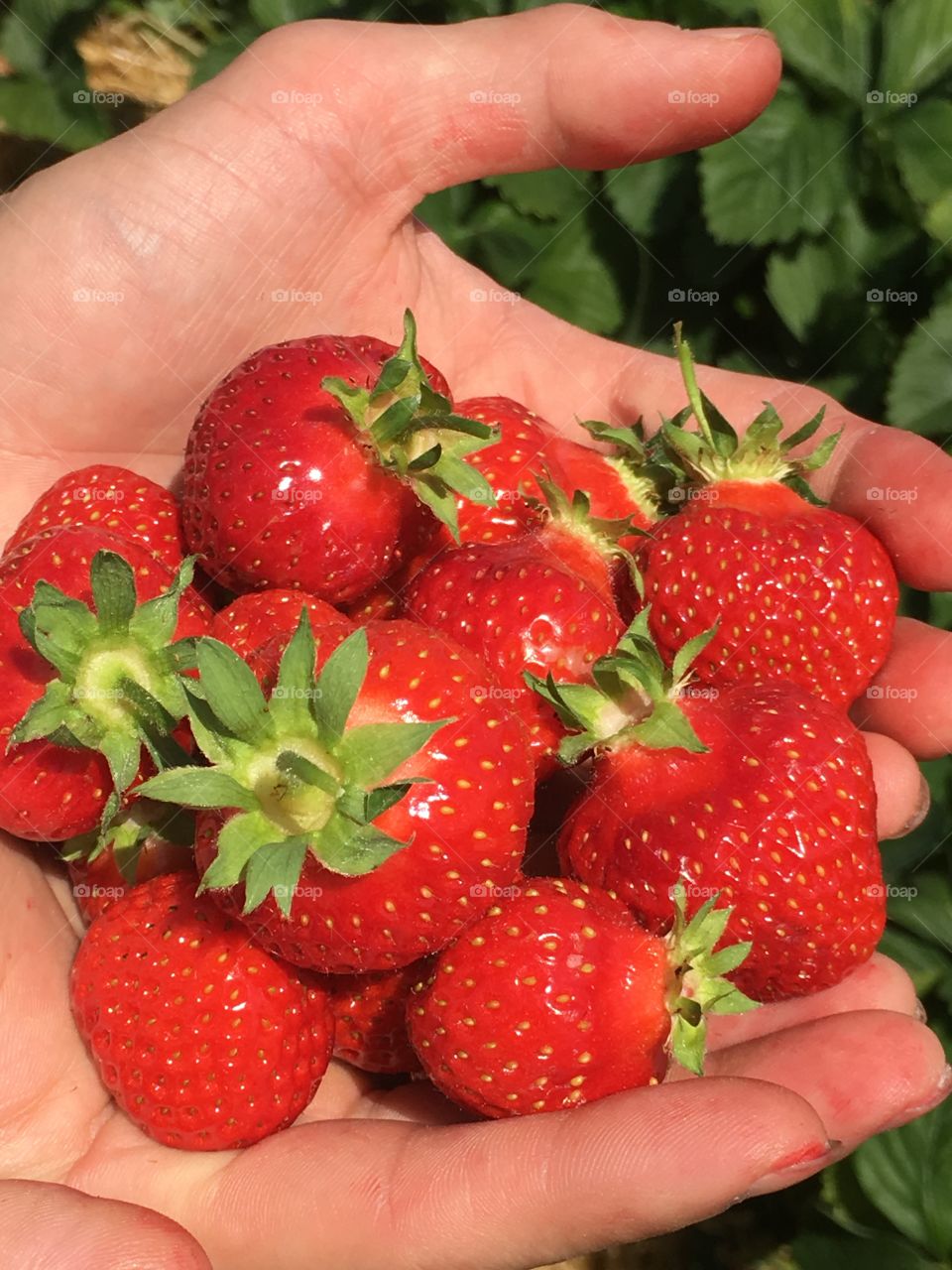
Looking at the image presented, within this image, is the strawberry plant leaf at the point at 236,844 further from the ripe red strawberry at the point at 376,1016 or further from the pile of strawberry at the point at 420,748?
the ripe red strawberry at the point at 376,1016

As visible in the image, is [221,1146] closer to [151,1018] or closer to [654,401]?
[151,1018]

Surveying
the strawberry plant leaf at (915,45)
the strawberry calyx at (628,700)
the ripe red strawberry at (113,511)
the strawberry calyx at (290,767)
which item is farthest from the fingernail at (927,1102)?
the strawberry plant leaf at (915,45)

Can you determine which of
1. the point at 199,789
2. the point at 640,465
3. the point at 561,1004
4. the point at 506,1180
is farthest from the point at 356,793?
the point at 640,465

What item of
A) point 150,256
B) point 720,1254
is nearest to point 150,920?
point 150,256

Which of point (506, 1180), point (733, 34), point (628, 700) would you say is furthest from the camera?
point (733, 34)

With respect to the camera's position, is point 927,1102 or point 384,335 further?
point 384,335

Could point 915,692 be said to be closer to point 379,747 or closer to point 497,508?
point 497,508
